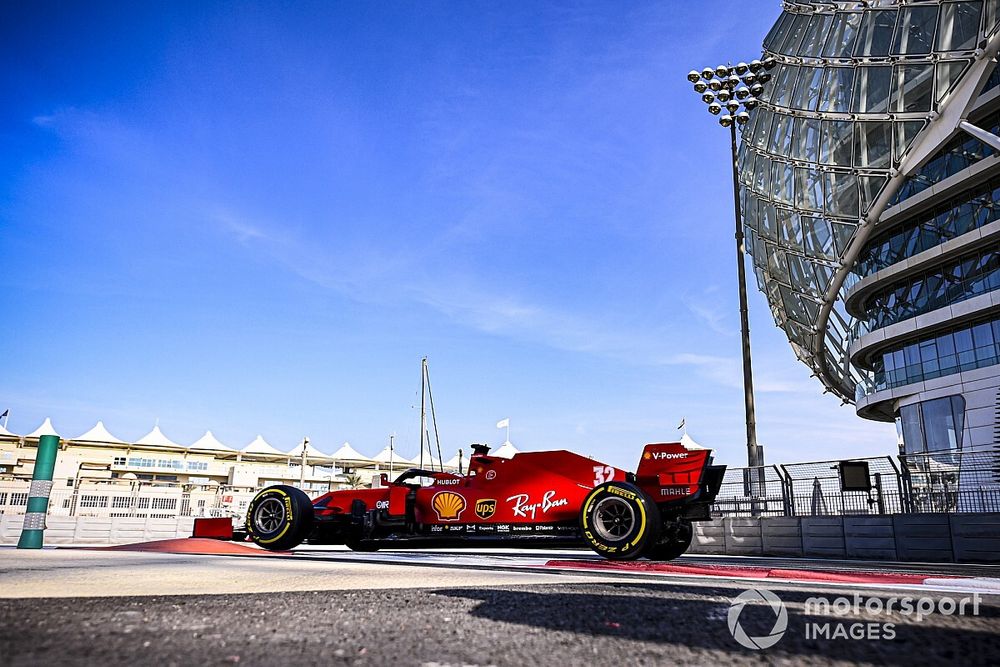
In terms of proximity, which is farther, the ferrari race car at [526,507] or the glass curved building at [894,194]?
the glass curved building at [894,194]

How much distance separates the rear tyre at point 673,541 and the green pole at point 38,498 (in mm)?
8460

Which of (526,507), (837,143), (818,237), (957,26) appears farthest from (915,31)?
(526,507)

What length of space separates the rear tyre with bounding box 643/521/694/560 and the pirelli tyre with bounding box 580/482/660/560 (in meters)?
1.25

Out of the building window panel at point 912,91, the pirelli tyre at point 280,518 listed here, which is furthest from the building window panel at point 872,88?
the pirelli tyre at point 280,518

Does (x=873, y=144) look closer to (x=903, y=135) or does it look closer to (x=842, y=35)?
(x=903, y=135)

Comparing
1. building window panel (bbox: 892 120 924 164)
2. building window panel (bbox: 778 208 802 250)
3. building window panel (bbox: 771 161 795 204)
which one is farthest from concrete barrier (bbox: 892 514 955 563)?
building window panel (bbox: 778 208 802 250)

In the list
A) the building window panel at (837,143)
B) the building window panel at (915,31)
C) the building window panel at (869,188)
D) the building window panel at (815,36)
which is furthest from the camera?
the building window panel at (869,188)

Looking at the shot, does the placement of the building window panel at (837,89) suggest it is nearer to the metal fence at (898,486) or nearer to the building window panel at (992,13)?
the building window panel at (992,13)

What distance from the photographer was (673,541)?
913cm

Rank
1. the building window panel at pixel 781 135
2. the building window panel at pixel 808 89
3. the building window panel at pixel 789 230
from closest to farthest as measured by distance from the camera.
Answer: the building window panel at pixel 808 89 < the building window panel at pixel 781 135 < the building window panel at pixel 789 230

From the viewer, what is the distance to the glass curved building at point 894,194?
2278 cm

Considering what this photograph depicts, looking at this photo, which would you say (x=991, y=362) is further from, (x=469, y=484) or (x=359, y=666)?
(x=359, y=666)

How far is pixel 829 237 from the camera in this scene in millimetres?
29172

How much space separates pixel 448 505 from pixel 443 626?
6.97 metres
